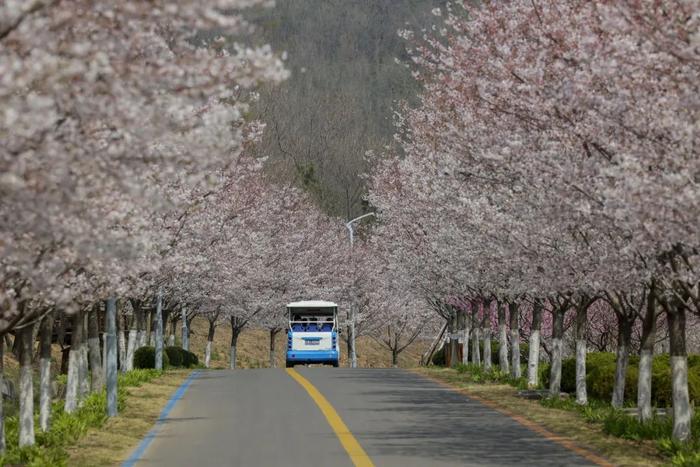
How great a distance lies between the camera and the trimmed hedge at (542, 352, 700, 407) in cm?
2559

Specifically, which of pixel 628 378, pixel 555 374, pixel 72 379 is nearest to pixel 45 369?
pixel 72 379

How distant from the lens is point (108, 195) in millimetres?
9547

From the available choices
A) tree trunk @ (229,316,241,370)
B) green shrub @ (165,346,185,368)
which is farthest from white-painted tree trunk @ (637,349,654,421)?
tree trunk @ (229,316,241,370)

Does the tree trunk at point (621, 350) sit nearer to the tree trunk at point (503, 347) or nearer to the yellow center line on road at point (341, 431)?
the yellow center line on road at point (341, 431)

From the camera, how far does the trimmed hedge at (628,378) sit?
84.0ft

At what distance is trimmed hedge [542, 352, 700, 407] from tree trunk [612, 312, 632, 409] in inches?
69.2

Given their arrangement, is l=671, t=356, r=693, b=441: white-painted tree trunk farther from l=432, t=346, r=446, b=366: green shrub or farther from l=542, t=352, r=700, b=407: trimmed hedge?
l=432, t=346, r=446, b=366: green shrub

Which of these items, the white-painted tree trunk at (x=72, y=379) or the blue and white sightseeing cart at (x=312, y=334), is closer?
the white-painted tree trunk at (x=72, y=379)

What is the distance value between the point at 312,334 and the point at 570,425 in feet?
109

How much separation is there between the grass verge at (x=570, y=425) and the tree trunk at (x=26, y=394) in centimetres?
786

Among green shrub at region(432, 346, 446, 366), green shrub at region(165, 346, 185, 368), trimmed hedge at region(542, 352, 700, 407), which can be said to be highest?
trimmed hedge at region(542, 352, 700, 407)

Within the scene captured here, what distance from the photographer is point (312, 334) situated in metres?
53.5

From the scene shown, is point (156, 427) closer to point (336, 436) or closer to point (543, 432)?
point (336, 436)

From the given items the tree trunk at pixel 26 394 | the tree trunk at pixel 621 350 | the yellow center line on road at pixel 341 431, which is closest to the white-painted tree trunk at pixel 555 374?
the tree trunk at pixel 621 350
